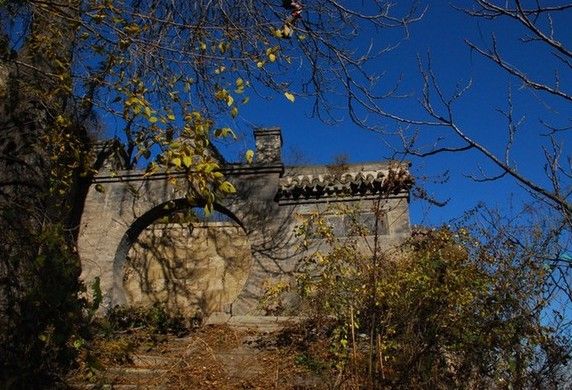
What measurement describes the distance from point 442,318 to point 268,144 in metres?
7.41

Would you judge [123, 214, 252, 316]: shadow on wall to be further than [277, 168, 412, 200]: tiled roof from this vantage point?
Yes

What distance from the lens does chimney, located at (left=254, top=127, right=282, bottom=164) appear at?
11.4m

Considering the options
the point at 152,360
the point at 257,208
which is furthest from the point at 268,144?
the point at 152,360

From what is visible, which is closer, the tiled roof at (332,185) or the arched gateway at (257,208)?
the arched gateway at (257,208)

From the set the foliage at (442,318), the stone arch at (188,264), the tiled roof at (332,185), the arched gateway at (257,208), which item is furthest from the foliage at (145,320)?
the stone arch at (188,264)

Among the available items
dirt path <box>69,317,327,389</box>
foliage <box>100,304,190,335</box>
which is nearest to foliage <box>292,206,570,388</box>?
dirt path <box>69,317,327,389</box>

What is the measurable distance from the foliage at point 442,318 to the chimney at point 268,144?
5.27 meters

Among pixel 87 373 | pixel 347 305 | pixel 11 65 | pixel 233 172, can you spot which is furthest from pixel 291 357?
pixel 233 172

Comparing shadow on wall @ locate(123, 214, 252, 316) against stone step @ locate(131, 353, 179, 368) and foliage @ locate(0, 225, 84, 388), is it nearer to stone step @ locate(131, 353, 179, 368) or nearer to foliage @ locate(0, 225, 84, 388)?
stone step @ locate(131, 353, 179, 368)

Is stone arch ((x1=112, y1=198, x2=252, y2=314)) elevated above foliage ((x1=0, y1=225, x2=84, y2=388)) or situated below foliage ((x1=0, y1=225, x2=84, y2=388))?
above

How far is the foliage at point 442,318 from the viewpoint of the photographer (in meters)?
4.09

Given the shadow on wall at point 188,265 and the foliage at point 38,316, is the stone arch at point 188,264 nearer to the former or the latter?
the shadow on wall at point 188,265

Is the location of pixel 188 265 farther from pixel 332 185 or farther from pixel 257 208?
pixel 332 185

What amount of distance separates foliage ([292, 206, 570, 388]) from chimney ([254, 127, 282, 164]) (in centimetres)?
527
